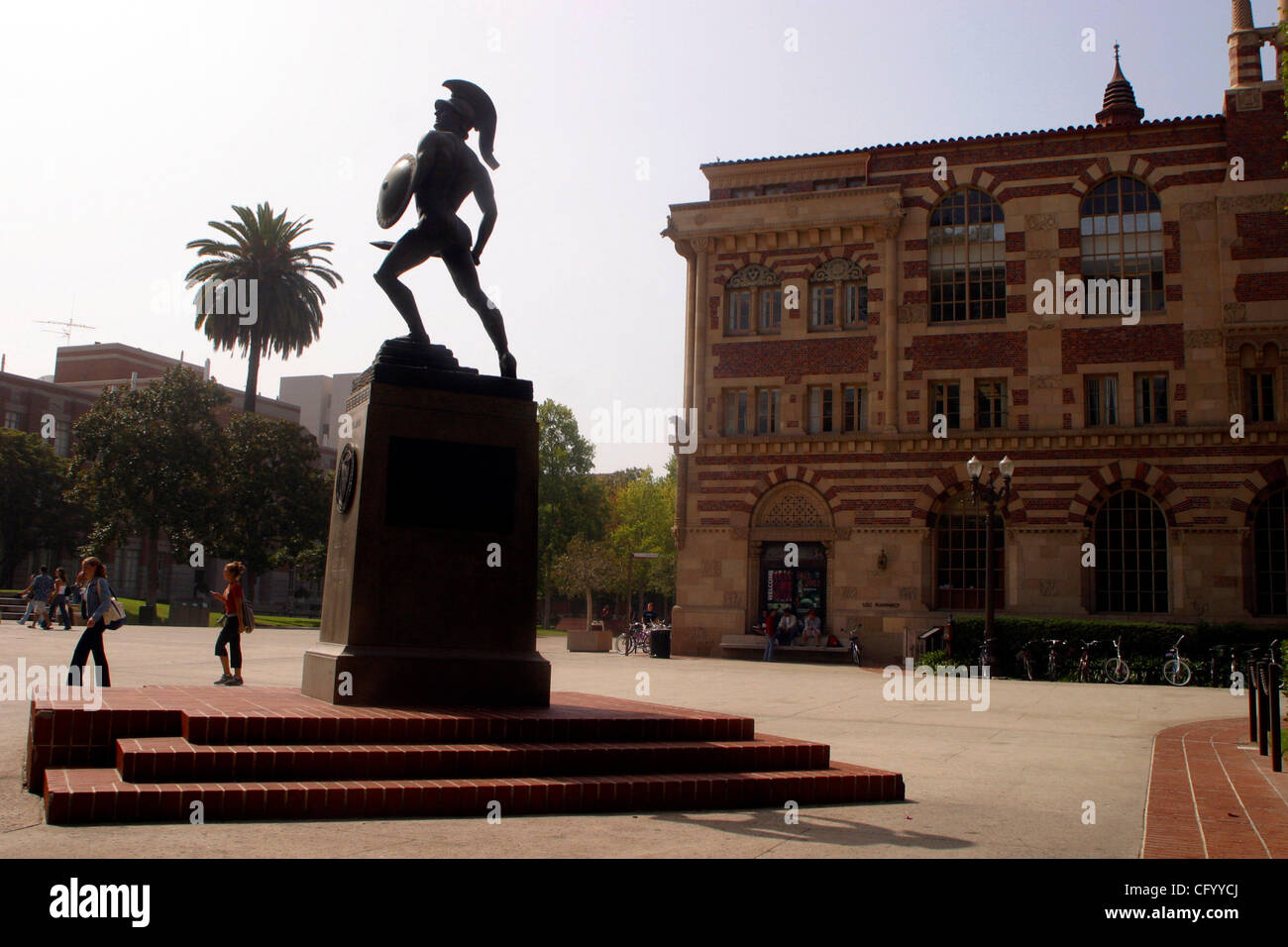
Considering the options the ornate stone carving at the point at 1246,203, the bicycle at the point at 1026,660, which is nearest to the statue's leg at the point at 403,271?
the bicycle at the point at 1026,660

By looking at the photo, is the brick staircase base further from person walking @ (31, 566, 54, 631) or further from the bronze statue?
person walking @ (31, 566, 54, 631)

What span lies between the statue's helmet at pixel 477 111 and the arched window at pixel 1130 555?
1098 inches

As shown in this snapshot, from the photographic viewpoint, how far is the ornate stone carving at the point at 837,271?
36.8 meters

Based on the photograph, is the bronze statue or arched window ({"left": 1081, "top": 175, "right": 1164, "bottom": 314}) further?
arched window ({"left": 1081, "top": 175, "right": 1164, "bottom": 314})

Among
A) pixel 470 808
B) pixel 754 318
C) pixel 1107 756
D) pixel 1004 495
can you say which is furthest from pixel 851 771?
pixel 754 318

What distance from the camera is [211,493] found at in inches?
2029

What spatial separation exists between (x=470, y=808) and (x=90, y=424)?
49047 millimetres

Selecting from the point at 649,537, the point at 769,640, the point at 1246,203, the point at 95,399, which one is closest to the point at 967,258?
the point at 1246,203

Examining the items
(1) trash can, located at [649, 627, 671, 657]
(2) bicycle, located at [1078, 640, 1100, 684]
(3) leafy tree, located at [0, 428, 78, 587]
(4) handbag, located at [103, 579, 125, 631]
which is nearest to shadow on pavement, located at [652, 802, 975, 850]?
(4) handbag, located at [103, 579, 125, 631]

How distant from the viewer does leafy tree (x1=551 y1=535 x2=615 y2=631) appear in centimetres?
6385

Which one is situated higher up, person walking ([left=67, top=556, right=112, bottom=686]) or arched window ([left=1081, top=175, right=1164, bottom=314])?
arched window ([left=1081, top=175, right=1164, bottom=314])

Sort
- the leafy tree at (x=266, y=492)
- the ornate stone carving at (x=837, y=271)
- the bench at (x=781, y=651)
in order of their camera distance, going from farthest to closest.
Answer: the leafy tree at (x=266, y=492), the ornate stone carving at (x=837, y=271), the bench at (x=781, y=651)

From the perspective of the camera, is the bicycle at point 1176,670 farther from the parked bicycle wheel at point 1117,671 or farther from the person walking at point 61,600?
the person walking at point 61,600
